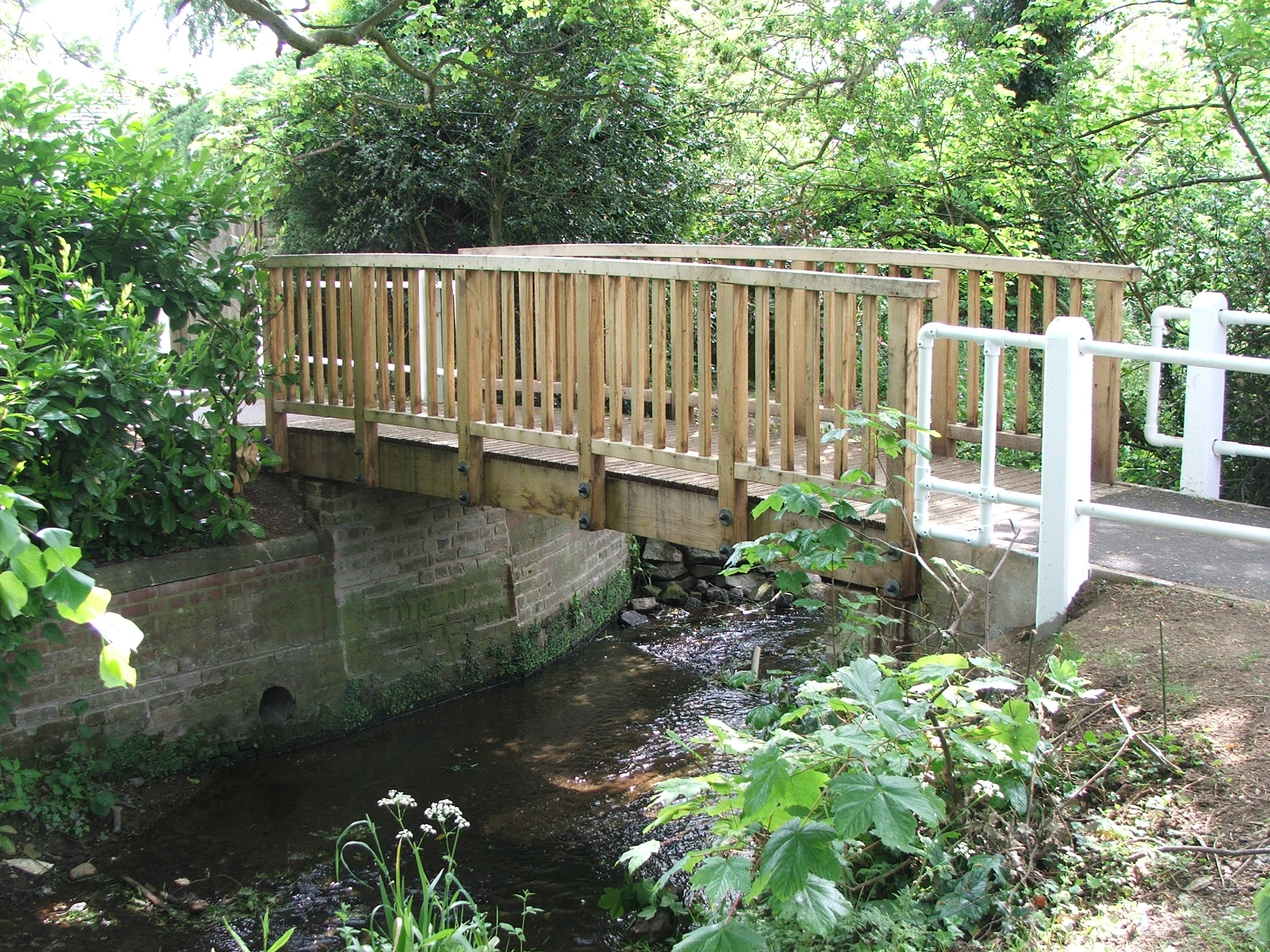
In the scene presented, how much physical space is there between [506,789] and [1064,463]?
15.3 ft

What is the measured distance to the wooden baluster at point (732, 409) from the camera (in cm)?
650

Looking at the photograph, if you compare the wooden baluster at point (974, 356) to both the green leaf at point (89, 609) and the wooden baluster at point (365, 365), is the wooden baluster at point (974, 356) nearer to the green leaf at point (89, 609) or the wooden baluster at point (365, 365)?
the wooden baluster at point (365, 365)

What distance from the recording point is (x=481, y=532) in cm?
1061

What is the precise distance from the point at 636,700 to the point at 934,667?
6048 millimetres

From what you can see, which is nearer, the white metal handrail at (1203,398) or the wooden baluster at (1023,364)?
Result: the white metal handrail at (1203,398)

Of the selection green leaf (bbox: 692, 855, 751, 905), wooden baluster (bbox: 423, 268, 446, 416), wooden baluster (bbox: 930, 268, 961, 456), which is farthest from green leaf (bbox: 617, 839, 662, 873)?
wooden baluster (bbox: 423, 268, 446, 416)

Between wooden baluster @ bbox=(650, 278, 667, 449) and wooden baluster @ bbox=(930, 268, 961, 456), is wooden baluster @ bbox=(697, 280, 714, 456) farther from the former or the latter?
wooden baluster @ bbox=(930, 268, 961, 456)

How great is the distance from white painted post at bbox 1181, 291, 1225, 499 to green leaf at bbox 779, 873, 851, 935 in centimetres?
423

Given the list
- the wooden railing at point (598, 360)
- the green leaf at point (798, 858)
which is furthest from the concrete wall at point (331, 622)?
the green leaf at point (798, 858)

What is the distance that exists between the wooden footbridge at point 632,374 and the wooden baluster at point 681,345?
14 millimetres

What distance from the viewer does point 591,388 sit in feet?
23.9

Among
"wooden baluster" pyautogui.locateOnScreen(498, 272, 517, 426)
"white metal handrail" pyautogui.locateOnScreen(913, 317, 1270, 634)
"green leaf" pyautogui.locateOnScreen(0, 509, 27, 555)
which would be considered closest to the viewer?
"green leaf" pyautogui.locateOnScreen(0, 509, 27, 555)

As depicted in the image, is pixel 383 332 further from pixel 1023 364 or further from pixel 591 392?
pixel 1023 364

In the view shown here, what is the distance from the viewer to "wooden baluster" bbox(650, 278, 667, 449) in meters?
6.80
